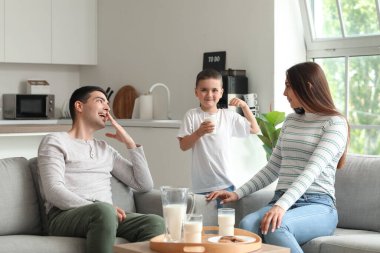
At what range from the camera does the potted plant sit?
200 inches

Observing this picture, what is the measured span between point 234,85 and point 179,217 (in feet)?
9.02

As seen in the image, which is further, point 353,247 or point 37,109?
point 37,109

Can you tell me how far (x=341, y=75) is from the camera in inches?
219

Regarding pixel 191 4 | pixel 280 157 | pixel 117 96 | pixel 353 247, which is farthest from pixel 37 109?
pixel 353 247

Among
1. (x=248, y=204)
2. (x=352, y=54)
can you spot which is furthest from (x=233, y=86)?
(x=248, y=204)

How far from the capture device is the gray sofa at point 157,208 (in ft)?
10.9

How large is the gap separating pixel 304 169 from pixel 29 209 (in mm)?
1306

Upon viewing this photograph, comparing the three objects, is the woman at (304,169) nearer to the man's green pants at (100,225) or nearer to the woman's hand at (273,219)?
the woman's hand at (273,219)

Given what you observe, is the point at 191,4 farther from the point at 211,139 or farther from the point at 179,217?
the point at 179,217

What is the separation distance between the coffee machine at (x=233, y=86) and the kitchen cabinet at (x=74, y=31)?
190 centimetres

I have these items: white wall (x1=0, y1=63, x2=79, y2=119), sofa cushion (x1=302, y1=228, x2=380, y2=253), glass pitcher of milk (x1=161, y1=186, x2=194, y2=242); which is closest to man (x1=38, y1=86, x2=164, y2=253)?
glass pitcher of milk (x1=161, y1=186, x2=194, y2=242)

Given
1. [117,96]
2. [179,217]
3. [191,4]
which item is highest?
[191,4]

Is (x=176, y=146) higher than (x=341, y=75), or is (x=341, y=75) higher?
(x=341, y=75)

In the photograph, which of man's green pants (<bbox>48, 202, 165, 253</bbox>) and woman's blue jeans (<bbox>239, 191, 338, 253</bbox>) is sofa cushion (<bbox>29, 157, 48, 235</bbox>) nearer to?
man's green pants (<bbox>48, 202, 165, 253</bbox>)
